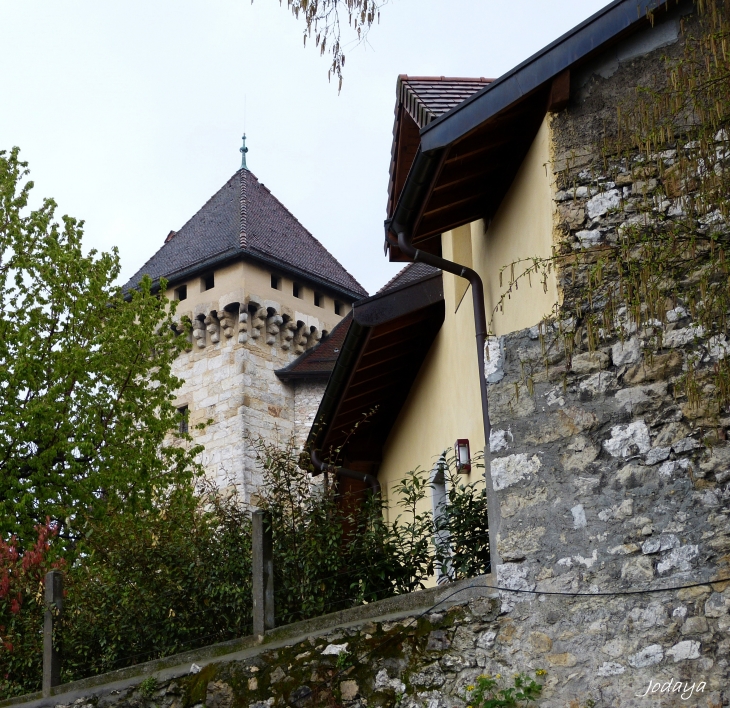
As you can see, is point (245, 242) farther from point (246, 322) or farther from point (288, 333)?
point (288, 333)

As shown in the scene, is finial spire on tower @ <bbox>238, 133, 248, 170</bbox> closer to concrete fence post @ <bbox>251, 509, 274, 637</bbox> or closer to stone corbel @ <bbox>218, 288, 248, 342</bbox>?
stone corbel @ <bbox>218, 288, 248, 342</bbox>

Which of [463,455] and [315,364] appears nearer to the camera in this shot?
[463,455]

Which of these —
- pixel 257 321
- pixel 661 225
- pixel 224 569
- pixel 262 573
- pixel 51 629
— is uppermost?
pixel 257 321

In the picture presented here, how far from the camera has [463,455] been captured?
8.65 meters

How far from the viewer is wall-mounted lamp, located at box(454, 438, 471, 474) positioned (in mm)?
8414

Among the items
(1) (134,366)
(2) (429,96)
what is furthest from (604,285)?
(1) (134,366)

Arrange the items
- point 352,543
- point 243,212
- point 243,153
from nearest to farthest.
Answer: point 352,543 < point 243,212 < point 243,153

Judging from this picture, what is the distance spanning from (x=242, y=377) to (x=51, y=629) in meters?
17.4

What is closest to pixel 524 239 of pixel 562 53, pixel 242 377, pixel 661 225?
pixel 661 225

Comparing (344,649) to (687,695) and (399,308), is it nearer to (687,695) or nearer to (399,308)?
(687,695)

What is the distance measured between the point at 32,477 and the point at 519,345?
312 inches

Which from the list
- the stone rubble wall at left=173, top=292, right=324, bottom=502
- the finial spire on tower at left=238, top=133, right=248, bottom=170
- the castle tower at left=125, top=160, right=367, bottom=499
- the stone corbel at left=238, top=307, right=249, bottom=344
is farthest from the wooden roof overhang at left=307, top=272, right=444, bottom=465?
the finial spire on tower at left=238, top=133, right=248, bottom=170

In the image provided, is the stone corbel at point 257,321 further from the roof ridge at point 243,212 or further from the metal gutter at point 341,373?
the metal gutter at point 341,373

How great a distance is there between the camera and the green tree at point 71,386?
1305 cm
